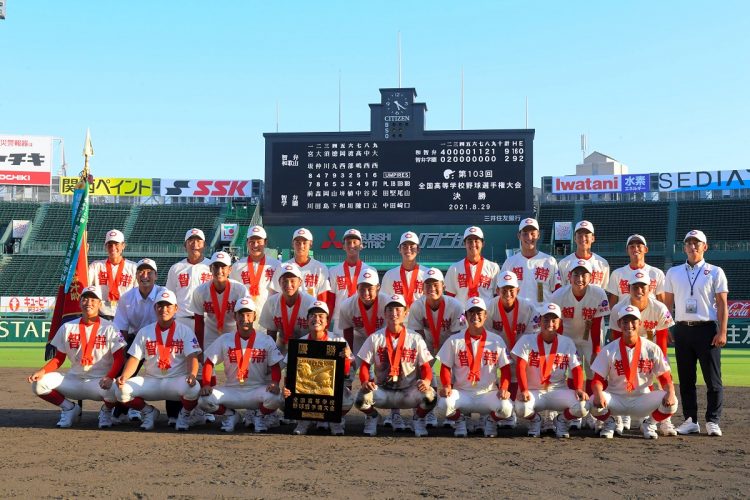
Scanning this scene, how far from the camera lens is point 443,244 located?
31.3 metres

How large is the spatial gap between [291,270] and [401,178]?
699 inches

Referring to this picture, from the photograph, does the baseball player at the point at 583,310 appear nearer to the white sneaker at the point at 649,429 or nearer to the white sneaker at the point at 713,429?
the white sneaker at the point at 649,429

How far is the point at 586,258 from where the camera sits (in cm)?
930

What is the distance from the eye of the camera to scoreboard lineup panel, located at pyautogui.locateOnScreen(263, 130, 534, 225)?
25.6 meters

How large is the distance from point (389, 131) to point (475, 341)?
60.7 ft

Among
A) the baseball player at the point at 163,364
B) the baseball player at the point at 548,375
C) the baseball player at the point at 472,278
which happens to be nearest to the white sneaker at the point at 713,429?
the baseball player at the point at 548,375

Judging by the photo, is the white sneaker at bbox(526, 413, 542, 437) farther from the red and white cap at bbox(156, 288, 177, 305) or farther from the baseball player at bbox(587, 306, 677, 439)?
the red and white cap at bbox(156, 288, 177, 305)

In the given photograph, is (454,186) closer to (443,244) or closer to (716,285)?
(443,244)

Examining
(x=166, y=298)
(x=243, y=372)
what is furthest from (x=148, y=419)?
(x=166, y=298)

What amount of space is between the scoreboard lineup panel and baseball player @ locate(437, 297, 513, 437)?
58.4ft

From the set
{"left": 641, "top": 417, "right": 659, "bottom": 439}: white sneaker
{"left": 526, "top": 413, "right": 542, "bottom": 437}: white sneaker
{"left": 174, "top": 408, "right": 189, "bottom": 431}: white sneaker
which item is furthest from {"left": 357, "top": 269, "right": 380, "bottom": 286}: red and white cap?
{"left": 641, "top": 417, "right": 659, "bottom": 439}: white sneaker

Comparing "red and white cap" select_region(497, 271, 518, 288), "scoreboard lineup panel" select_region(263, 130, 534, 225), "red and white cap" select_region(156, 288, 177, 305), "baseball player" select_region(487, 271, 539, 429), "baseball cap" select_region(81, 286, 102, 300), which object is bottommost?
"baseball player" select_region(487, 271, 539, 429)

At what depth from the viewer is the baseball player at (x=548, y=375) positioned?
7.98 meters

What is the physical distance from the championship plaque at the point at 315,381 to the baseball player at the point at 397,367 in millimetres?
295
